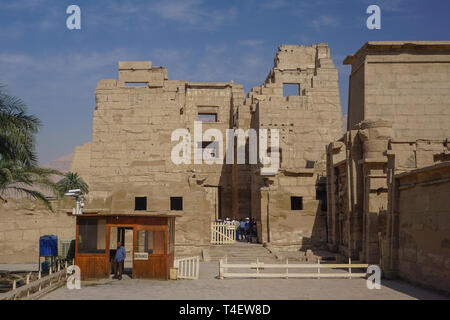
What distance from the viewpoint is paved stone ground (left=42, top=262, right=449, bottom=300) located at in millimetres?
11484

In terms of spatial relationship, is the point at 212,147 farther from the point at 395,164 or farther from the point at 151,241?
the point at 395,164

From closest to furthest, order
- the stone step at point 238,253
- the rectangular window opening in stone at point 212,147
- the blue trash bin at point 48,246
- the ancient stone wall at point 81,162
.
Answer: the blue trash bin at point 48,246
the stone step at point 238,253
the rectangular window opening in stone at point 212,147
the ancient stone wall at point 81,162

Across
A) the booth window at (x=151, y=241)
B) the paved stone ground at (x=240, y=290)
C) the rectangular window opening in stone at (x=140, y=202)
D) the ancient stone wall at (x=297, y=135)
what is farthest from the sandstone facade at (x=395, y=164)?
the rectangular window opening in stone at (x=140, y=202)

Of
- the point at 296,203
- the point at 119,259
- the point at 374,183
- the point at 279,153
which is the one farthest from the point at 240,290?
the point at 279,153

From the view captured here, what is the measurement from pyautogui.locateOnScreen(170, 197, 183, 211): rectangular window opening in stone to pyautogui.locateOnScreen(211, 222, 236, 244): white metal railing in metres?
2.40

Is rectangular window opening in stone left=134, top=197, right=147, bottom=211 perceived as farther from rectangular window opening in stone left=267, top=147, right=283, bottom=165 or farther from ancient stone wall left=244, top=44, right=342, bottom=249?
rectangular window opening in stone left=267, top=147, right=283, bottom=165

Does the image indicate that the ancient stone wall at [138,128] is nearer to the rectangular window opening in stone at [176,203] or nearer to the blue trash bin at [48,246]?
the rectangular window opening in stone at [176,203]

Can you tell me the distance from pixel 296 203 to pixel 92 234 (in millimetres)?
10685

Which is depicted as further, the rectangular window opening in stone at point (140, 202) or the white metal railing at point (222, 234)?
the white metal railing at point (222, 234)

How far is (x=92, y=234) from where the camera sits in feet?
46.8

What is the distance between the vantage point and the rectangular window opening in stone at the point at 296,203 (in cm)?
2240

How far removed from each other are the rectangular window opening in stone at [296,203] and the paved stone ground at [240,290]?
319 inches

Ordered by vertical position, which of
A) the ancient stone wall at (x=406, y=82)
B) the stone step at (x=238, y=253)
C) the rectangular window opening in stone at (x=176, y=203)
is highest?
the ancient stone wall at (x=406, y=82)
